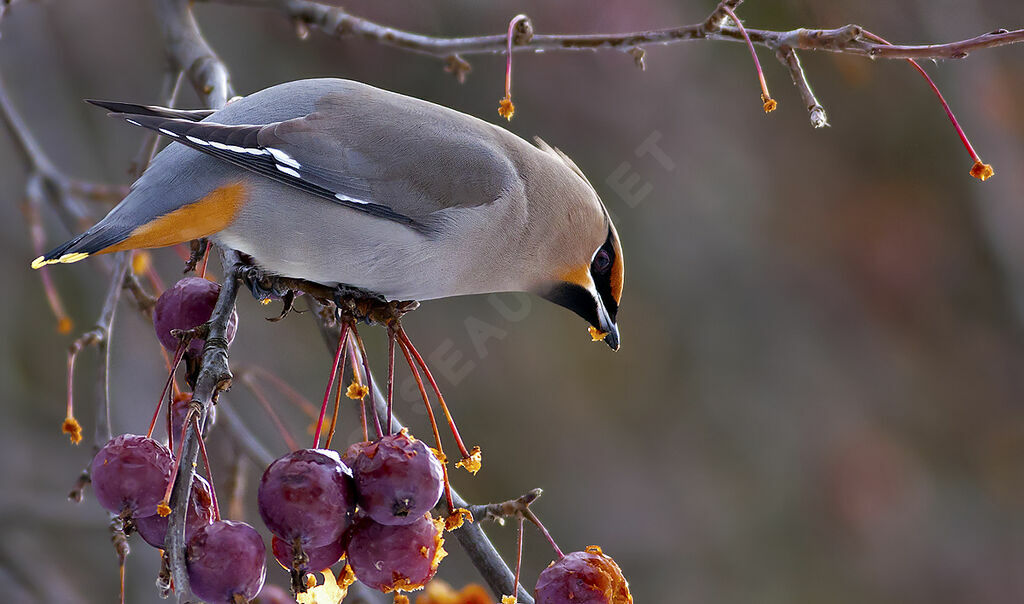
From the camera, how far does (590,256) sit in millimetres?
2834

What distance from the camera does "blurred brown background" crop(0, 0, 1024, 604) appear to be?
4.33m

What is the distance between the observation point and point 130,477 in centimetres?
178

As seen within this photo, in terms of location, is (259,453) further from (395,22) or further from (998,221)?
(998,221)

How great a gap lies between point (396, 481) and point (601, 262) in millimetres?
1226

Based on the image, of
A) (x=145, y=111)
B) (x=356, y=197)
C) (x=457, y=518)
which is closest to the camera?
(x=457, y=518)

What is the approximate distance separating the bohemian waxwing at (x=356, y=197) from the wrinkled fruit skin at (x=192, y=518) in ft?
1.63

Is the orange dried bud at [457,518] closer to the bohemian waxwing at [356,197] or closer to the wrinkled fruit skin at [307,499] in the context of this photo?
the wrinkled fruit skin at [307,499]

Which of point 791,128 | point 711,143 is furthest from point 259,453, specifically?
point 791,128

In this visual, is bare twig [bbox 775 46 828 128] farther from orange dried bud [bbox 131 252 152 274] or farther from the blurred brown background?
the blurred brown background

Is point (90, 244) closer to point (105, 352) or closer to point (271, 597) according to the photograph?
point (105, 352)

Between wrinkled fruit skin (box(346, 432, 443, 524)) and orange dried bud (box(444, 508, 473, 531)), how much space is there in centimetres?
7

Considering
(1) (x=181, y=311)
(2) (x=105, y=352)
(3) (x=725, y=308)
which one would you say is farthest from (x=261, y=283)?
(3) (x=725, y=308)

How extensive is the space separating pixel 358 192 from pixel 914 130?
11.9ft

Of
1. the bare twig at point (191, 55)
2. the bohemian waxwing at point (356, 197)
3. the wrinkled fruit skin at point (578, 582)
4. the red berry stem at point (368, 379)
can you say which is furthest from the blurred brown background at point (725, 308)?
the wrinkled fruit skin at point (578, 582)
